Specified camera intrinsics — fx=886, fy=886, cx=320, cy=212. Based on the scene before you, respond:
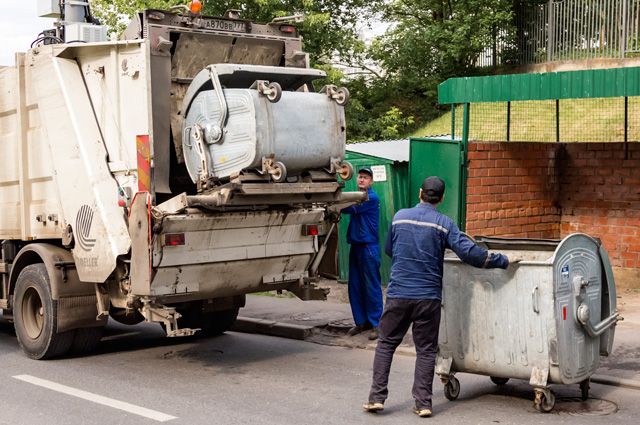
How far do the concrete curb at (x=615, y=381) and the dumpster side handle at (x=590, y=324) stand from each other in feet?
2.26

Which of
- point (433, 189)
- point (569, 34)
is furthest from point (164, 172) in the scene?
point (569, 34)

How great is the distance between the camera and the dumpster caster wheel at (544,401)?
19.8ft

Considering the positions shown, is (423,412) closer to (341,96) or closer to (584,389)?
(584,389)

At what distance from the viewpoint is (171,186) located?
7.74 metres

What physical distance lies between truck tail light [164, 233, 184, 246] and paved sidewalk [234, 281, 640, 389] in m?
2.42

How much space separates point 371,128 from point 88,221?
1329 centimetres

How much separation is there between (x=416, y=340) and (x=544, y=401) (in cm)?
97

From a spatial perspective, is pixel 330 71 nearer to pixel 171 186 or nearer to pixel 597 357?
pixel 171 186

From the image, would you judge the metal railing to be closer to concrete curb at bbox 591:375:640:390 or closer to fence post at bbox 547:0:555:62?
fence post at bbox 547:0:555:62

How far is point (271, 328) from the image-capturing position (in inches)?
381

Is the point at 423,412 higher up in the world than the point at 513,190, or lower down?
lower down

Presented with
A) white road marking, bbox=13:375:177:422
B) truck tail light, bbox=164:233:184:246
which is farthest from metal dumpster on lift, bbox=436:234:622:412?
truck tail light, bbox=164:233:184:246

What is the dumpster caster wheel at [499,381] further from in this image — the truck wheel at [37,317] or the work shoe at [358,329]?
the truck wheel at [37,317]

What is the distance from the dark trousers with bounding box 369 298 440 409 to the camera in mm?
6082
